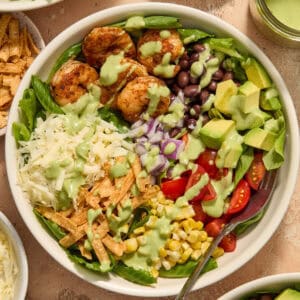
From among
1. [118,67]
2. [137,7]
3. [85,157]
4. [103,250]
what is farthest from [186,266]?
[137,7]

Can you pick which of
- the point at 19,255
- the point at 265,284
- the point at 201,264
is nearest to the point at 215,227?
the point at 201,264

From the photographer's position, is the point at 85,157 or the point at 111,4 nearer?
the point at 85,157

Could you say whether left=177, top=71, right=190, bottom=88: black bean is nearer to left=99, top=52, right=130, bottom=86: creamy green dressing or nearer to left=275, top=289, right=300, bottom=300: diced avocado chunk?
left=99, top=52, right=130, bottom=86: creamy green dressing

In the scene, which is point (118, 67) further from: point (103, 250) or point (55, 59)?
point (103, 250)

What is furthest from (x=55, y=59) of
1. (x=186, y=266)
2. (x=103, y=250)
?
(x=186, y=266)

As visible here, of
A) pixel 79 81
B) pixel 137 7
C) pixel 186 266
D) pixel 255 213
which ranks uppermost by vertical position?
pixel 137 7

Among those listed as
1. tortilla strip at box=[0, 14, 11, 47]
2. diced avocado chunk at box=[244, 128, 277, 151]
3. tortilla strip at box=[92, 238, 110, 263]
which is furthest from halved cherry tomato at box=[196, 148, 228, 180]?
tortilla strip at box=[0, 14, 11, 47]

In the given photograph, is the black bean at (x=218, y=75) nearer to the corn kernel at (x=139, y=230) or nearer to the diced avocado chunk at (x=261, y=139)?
the diced avocado chunk at (x=261, y=139)

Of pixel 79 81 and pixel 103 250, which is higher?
pixel 79 81
